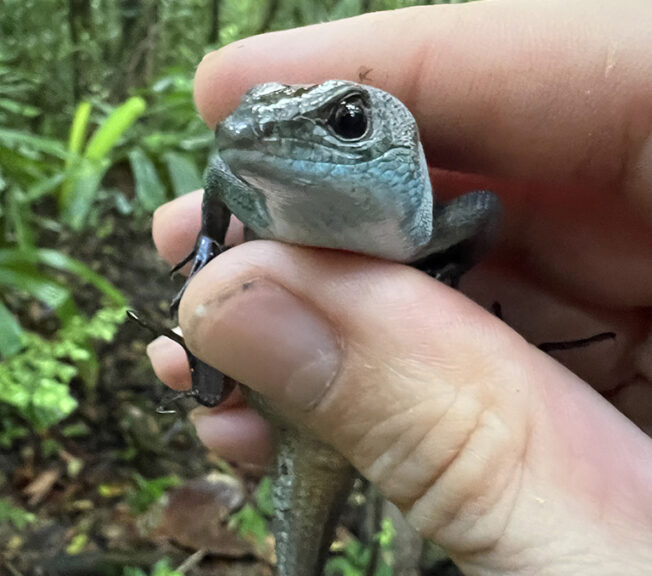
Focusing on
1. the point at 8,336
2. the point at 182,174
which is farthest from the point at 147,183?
the point at 8,336

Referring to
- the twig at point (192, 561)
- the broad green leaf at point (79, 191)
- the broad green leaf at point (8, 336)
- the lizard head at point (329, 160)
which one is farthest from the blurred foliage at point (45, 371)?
the lizard head at point (329, 160)

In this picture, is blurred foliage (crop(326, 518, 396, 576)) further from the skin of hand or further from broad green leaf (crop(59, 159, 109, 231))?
broad green leaf (crop(59, 159, 109, 231))

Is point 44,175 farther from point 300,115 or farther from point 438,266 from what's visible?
point 300,115

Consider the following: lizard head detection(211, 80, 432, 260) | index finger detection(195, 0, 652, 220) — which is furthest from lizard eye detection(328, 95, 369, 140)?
index finger detection(195, 0, 652, 220)

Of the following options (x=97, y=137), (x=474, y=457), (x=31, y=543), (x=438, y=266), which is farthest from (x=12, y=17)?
(x=474, y=457)

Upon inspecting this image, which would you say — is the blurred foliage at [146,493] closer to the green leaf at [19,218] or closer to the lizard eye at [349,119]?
the green leaf at [19,218]

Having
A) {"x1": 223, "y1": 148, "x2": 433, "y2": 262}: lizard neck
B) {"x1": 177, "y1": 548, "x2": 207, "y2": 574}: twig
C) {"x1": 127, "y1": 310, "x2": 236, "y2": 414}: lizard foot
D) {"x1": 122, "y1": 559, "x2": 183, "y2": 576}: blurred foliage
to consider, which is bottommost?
{"x1": 177, "y1": 548, "x2": 207, "y2": 574}: twig
